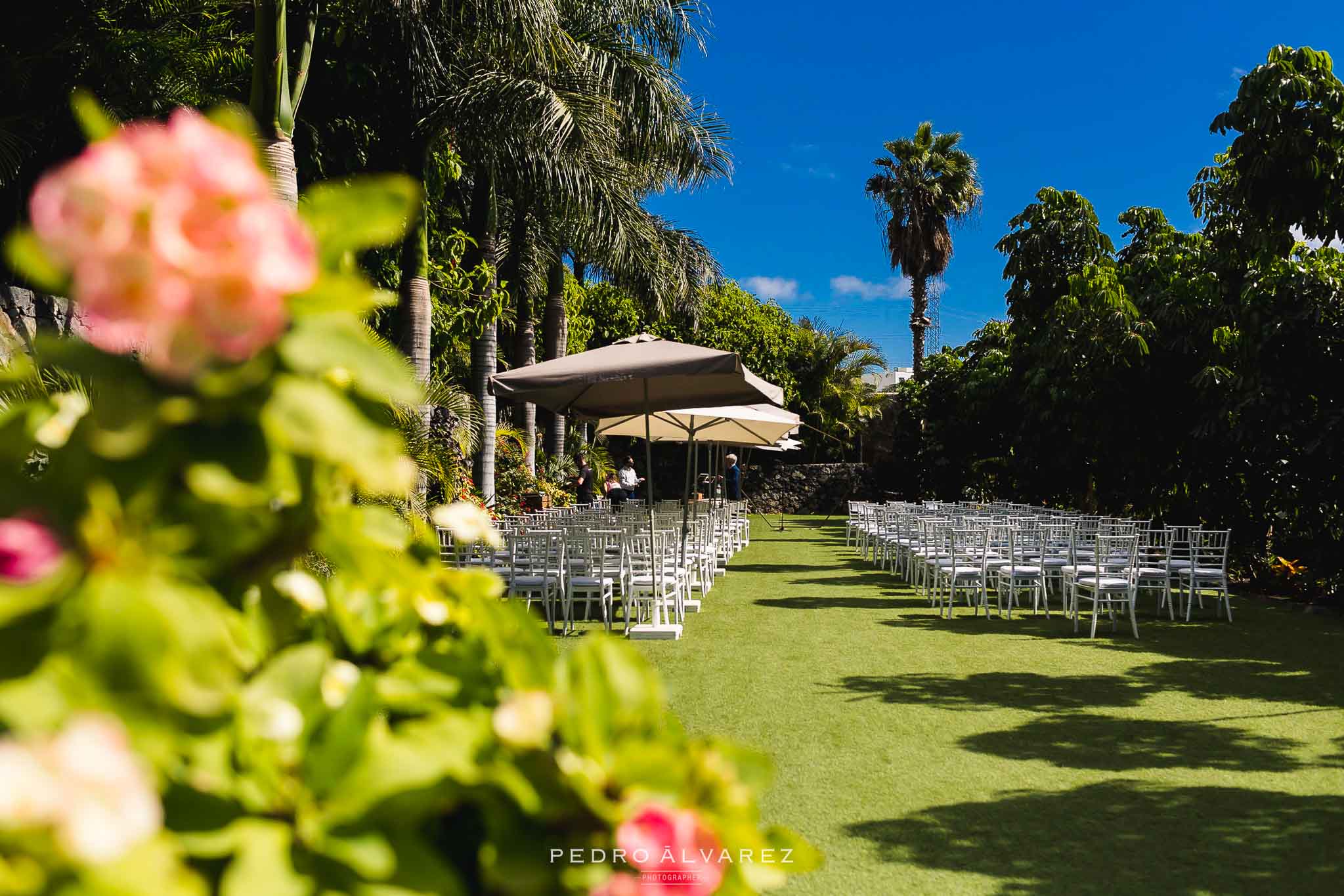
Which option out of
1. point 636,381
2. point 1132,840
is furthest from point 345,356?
point 636,381

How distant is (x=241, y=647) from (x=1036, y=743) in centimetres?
561

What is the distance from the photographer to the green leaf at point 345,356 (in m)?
0.74

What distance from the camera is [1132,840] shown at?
4062 millimetres

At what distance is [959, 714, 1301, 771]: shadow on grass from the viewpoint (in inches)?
202

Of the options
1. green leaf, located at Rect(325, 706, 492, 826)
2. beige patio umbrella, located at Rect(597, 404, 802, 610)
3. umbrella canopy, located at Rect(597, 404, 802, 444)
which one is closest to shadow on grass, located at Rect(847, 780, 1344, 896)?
green leaf, located at Rect(325, 706, 492, 826)

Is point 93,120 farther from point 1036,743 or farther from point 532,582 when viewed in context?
→ point 532,582

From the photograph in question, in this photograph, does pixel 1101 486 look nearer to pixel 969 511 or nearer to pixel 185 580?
pixel 969 511

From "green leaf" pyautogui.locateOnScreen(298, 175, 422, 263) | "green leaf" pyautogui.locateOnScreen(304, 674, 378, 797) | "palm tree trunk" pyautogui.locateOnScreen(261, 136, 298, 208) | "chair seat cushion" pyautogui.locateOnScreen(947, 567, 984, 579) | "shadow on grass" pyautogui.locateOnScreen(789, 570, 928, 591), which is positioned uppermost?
"palm tree trunk" pyautogui.locateOnScreen(261, 136, 298, 208)

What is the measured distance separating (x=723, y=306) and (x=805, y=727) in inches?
1145

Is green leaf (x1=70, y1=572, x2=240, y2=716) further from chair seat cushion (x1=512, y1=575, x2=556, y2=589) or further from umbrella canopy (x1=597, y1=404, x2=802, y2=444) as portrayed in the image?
umbrella canopy (x1=597, y1=404, x2=802, y2=444)

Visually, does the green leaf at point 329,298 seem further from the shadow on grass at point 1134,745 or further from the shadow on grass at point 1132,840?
the shadow on grass at point 1134,745

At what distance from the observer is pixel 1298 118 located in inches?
314

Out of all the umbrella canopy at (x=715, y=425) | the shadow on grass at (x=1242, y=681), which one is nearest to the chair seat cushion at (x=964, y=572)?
the shadow on grass at (x=1242, y=681)

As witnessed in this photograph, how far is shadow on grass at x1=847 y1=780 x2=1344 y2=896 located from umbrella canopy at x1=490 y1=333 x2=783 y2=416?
14.8 feet
